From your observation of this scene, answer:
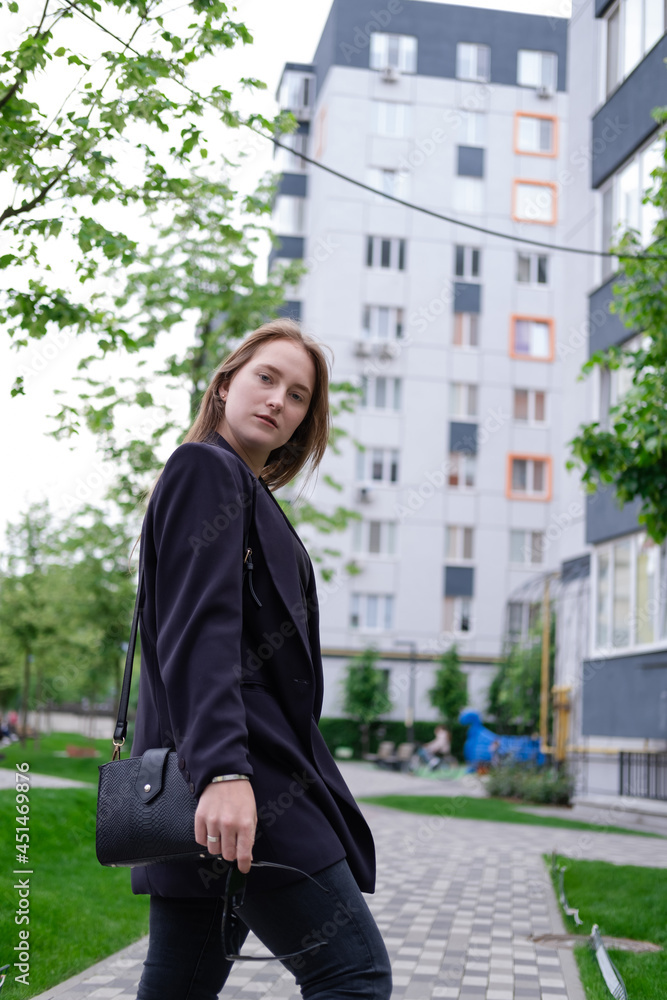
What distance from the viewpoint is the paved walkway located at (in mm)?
5363

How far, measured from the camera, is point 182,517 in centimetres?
223

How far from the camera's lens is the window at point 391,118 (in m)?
43.3

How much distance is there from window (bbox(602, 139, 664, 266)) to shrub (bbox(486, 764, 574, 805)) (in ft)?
30.4

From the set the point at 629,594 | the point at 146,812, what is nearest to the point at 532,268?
the point at 629,594

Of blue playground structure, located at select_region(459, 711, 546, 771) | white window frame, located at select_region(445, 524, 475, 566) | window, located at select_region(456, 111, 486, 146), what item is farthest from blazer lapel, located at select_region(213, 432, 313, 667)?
window, located at select_region(456, 111, 486, 146)

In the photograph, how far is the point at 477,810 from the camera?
18.1 meters

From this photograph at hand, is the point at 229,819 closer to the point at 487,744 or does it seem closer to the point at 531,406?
the point at 487,744

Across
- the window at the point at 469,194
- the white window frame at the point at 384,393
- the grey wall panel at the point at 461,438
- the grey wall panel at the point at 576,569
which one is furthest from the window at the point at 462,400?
the grey wall panel at the point at 576,569

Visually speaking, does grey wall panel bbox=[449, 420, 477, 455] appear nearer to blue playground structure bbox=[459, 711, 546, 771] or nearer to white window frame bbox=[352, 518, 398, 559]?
white window frame bbox=[352, 518, 398, 559]

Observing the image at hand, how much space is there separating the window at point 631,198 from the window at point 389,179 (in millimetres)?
23494

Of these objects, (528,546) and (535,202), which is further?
(535,202)

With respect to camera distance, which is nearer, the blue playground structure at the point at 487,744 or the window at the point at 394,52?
the blue playground structure at the point at 487,744

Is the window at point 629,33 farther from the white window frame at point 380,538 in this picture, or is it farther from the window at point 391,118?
the window at point 391,118

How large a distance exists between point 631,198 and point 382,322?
22.9m
